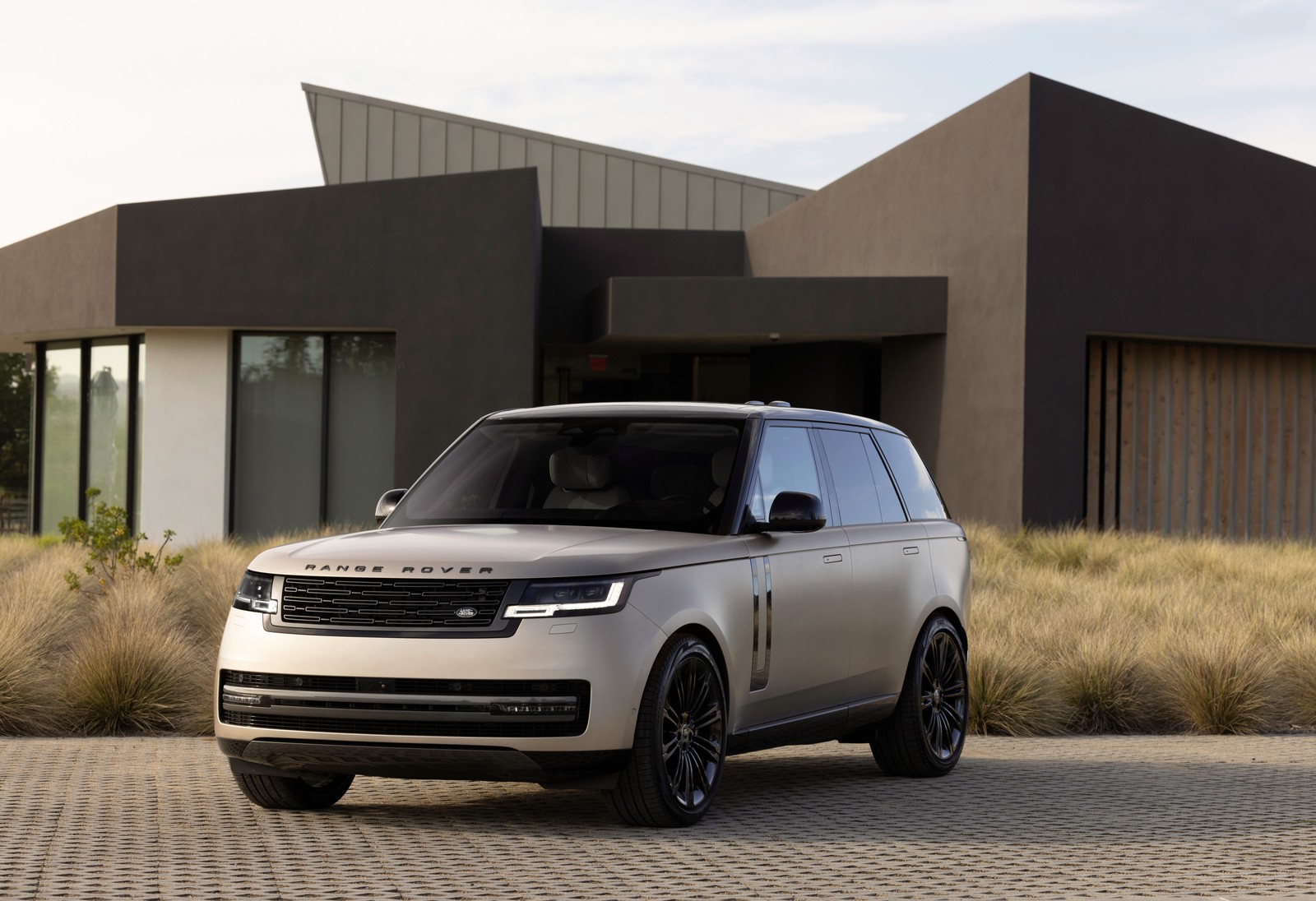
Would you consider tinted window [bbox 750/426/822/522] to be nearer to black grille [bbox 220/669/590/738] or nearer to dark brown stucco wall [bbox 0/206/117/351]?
black grille [bbox 220/669/590/738]

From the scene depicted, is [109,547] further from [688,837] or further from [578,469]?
[688,837]

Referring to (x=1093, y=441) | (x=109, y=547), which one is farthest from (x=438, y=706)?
(x=1093, y=441)

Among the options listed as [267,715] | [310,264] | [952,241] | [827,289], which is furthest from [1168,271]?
[267,715]

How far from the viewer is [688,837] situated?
6.46 metres

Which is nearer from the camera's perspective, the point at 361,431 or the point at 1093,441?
the point at 1093,441

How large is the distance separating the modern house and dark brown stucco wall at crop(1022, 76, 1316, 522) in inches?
1.4

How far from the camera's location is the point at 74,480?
26625 mm

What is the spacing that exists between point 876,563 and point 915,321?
16113mm

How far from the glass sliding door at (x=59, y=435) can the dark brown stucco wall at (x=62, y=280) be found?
0.70m

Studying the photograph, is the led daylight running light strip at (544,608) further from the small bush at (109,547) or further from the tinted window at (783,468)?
the small bush at (109,547)

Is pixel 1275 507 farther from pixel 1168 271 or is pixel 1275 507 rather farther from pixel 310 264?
pixel 310 264

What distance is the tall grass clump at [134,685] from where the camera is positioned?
1017cm

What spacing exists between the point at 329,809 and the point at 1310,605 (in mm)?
10929

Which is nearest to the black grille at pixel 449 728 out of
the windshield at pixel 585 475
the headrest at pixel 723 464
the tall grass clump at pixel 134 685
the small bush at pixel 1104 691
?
the windshield at pixel 585 475
